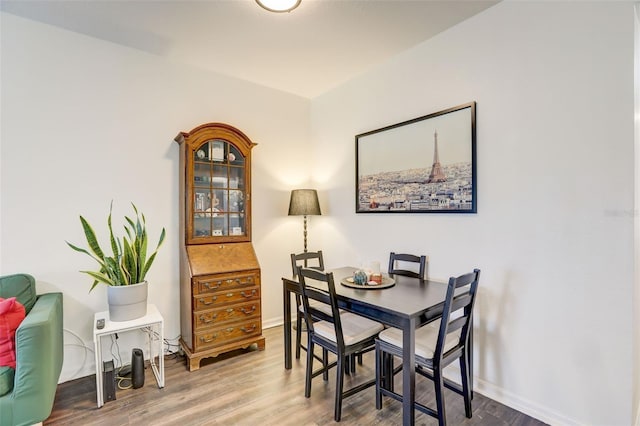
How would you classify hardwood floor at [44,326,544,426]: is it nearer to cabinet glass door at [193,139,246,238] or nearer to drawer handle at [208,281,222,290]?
drawer handle at [208,281,222,290]

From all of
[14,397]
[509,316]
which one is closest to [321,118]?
[509,316]

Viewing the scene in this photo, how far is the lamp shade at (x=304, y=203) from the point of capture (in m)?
3.50

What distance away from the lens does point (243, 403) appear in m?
2.19

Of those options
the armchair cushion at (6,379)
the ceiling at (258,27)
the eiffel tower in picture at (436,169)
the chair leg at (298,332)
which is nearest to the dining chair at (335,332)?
the chair leg at (298,332)

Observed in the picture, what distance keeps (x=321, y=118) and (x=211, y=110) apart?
1284mm

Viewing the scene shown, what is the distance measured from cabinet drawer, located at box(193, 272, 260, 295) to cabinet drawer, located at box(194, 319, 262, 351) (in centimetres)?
35

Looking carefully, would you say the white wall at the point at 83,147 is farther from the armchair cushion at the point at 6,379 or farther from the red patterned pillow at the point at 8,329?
the armchair cushion at the point at 6,379

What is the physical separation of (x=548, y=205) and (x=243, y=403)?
2391mm

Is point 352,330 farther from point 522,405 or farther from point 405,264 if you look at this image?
point 522,405

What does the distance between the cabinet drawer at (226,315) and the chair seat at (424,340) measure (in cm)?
138

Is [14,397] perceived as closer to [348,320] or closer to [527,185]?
[348,320]

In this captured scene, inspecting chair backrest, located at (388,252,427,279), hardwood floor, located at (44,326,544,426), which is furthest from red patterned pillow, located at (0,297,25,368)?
chair backrest, located at (388,252,427,279)

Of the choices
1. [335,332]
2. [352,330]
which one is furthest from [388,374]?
[335,332]

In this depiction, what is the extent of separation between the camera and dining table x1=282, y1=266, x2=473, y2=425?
1724 millimetres
